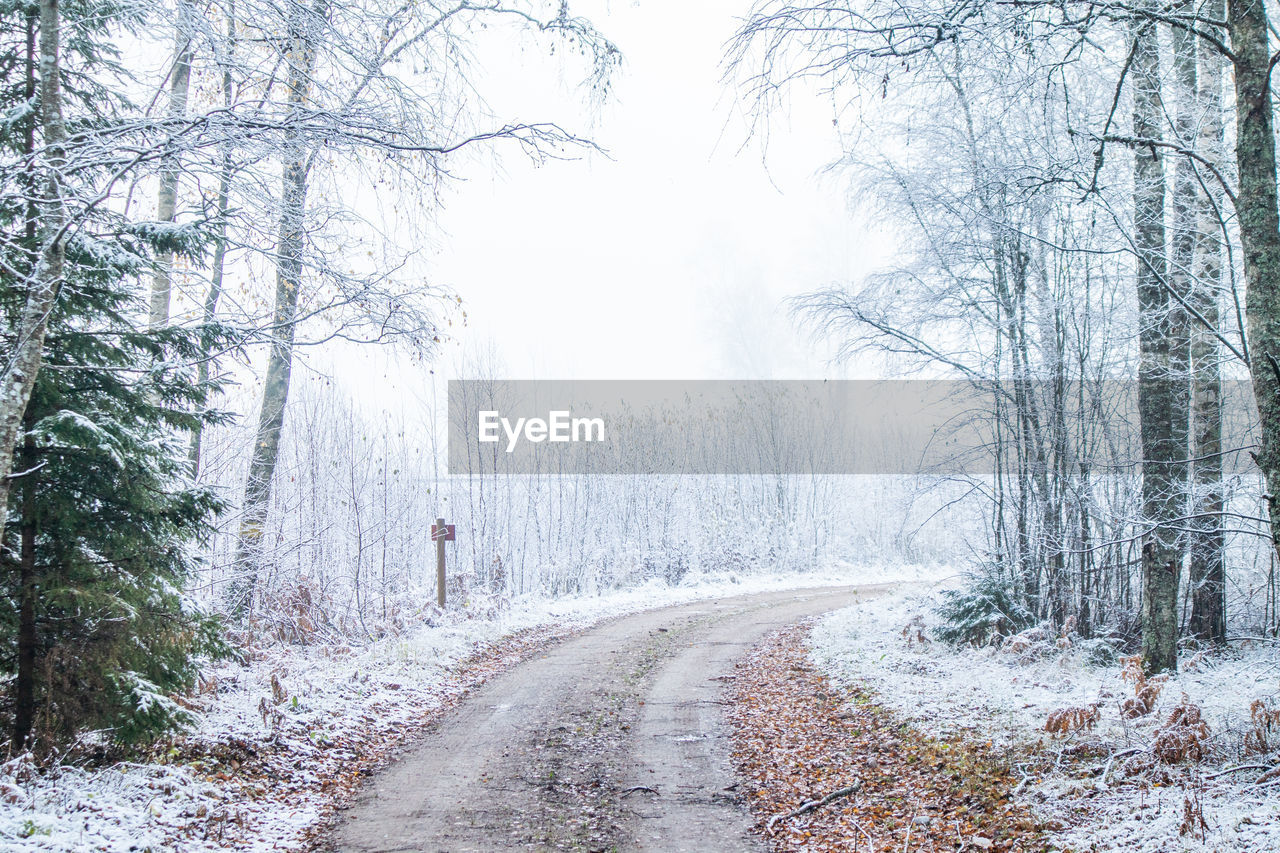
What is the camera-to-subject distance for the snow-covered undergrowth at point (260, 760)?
3.87 metres

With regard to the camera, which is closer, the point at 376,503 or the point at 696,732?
the point at 696,732

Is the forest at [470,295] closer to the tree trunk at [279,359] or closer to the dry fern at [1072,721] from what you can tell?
the tree trunk at [279,359]

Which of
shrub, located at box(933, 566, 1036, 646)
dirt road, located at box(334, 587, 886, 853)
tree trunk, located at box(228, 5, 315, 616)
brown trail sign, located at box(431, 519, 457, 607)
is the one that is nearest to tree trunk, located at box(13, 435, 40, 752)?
tree trunk, located at box(228, 5, 315, 616)

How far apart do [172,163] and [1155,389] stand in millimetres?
8541

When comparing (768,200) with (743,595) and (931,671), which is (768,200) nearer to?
(743,595)

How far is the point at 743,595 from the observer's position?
18.8 meters

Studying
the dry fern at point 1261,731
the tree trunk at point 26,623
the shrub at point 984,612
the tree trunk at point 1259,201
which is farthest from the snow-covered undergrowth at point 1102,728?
the tree trunk at point 26,623

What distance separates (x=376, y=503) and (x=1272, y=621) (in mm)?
15681

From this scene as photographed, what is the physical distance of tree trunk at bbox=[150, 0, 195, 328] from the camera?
4535 mm

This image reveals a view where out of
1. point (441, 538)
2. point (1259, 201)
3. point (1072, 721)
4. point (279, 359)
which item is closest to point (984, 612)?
point (1072, 721)

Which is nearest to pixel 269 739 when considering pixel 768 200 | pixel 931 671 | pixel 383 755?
pixel 383 755

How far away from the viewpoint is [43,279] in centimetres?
400

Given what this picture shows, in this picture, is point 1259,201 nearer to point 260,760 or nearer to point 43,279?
point 43,279

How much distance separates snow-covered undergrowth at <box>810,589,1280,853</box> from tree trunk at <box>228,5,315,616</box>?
242 inches
